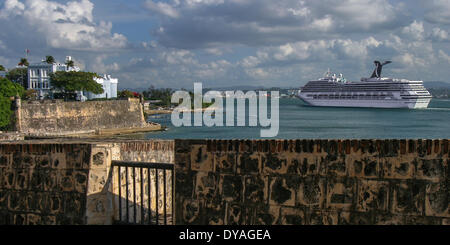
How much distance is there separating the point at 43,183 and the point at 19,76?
82.6 m

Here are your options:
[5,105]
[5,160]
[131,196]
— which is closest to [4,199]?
[5,160]

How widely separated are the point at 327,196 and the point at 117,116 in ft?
172

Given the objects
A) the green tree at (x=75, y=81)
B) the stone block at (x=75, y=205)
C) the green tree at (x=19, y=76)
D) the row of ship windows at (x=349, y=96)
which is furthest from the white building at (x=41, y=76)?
the stone block at (x=75, y=205)

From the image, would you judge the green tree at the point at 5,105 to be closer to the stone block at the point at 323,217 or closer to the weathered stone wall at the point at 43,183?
the weathered stone wall at the point at 43,183

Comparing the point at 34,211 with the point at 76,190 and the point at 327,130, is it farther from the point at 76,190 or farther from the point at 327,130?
the point at 327,130

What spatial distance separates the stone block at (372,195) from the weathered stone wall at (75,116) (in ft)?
138

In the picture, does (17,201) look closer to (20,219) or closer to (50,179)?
(20,219)

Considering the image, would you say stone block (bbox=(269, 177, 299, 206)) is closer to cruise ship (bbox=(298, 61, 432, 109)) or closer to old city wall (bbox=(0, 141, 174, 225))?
old city wall (bbox=(0, 141, 174, 225))

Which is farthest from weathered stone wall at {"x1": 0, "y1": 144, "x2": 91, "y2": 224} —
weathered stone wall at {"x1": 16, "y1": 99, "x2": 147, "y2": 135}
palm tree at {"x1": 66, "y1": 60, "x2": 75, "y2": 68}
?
palm tree at {"x1": 66, "y1": 60, "x2": 75, "y2": 68}

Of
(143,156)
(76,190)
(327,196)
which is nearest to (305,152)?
(327,196)

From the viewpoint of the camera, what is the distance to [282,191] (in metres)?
4.11
